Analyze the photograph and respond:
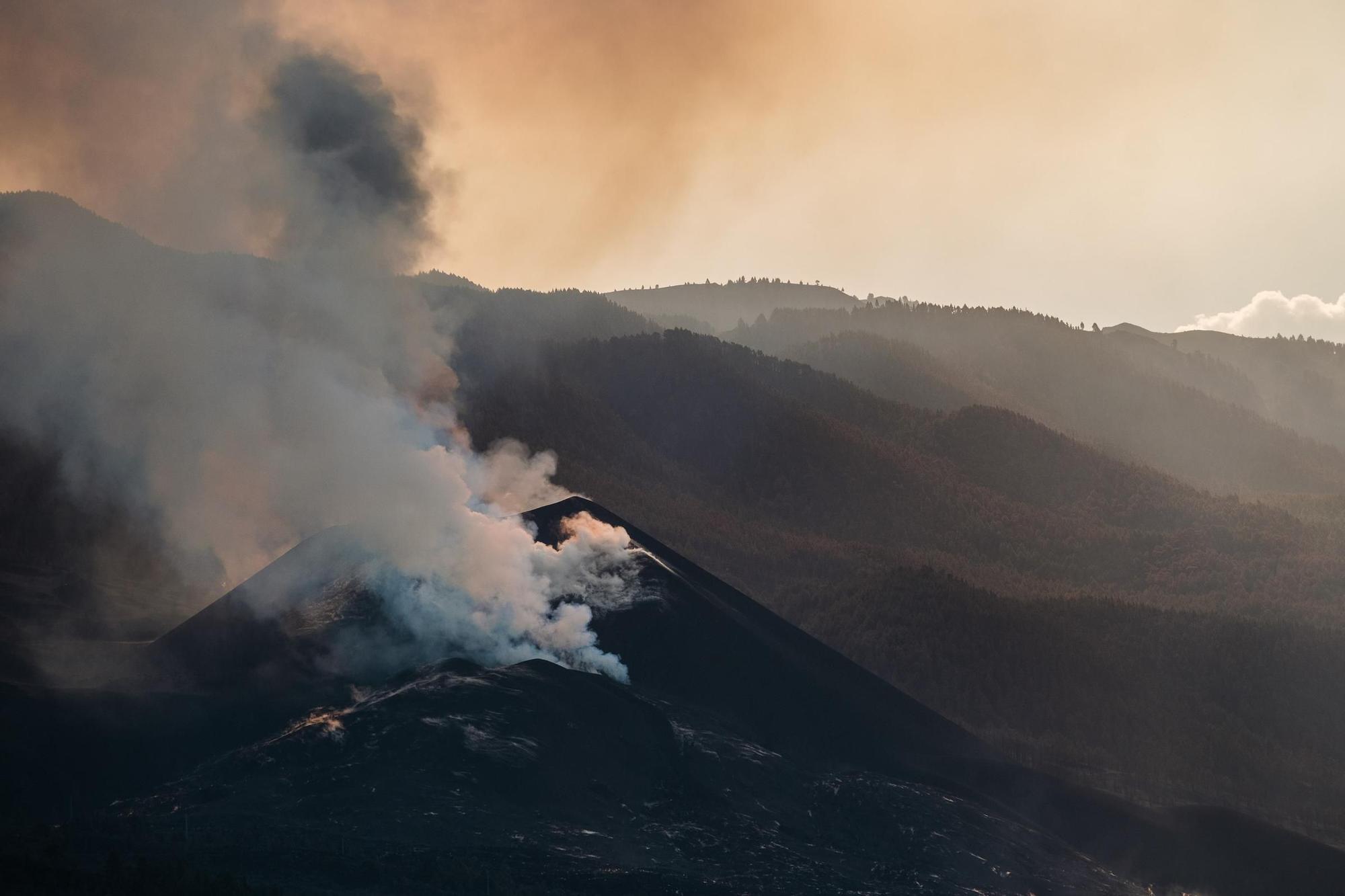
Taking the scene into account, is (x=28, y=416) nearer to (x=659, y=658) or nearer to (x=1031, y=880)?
(x=659, y=658)

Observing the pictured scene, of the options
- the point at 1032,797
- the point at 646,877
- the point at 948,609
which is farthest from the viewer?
the point at 948,609

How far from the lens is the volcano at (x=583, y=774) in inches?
3081

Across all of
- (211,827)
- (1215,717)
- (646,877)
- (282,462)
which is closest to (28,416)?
(282,462)

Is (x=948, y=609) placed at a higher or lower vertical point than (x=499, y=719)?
higher

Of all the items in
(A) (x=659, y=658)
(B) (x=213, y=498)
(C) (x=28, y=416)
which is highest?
(C) (x=28, y=416)

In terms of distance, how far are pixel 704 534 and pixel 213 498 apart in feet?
206

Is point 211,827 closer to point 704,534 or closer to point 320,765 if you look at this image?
point 320,765

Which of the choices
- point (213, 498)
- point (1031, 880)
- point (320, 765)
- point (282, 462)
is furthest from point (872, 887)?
point (213, 498)

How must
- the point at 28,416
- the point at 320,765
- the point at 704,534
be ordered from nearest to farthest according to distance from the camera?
Result: the point at 320,765
the point at 28,416
the point at 704,534

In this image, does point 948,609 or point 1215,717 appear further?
point 948,609

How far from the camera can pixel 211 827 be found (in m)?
77.6

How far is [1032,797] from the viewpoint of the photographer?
103250 millimetres

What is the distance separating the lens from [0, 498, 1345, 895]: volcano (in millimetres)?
78250

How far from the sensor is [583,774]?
88.4 meters
